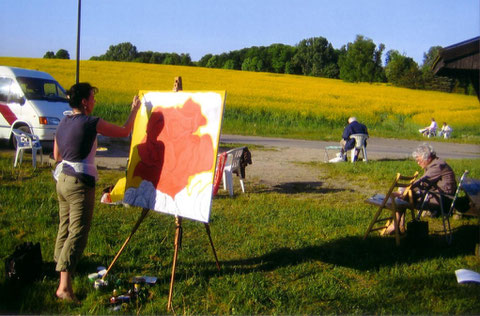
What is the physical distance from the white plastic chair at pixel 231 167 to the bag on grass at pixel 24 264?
12.8 feet

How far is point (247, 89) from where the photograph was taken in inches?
1367

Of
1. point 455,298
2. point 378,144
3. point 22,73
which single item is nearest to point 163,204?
point 455,298

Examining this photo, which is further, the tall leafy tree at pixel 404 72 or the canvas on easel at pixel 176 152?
the tall leafy tree at pixel 404 72

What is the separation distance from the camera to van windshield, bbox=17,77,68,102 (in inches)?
454

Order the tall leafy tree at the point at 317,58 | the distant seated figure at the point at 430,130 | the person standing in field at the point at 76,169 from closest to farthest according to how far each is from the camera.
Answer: the person standing in field at the point at 76,169 → the distant seated figure at the point at 430,130 → the tall leafy tree at the point at 317,58

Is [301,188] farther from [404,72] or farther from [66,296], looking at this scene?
[404,72]

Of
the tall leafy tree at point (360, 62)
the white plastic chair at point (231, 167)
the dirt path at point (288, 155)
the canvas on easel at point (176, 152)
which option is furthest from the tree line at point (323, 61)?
the canvas on easel at point (176, 152)

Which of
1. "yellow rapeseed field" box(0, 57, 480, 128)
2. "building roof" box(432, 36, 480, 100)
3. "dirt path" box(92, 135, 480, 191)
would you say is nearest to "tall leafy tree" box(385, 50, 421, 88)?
"yellow rapeseed field" box(0, 57, 480, 128)

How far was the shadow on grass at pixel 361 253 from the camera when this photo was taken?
4684 mm

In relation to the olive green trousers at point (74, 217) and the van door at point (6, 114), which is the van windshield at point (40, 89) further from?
the olive green trousers at point (74, 217)

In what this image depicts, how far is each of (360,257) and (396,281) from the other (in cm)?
64

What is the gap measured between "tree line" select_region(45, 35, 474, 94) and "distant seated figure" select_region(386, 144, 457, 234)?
46.8m

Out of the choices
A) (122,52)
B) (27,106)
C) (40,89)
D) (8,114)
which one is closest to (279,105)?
(40,89)

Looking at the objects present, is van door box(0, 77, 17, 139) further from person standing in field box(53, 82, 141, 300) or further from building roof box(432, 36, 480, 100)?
building roof box(432, 36, 480, 100)
